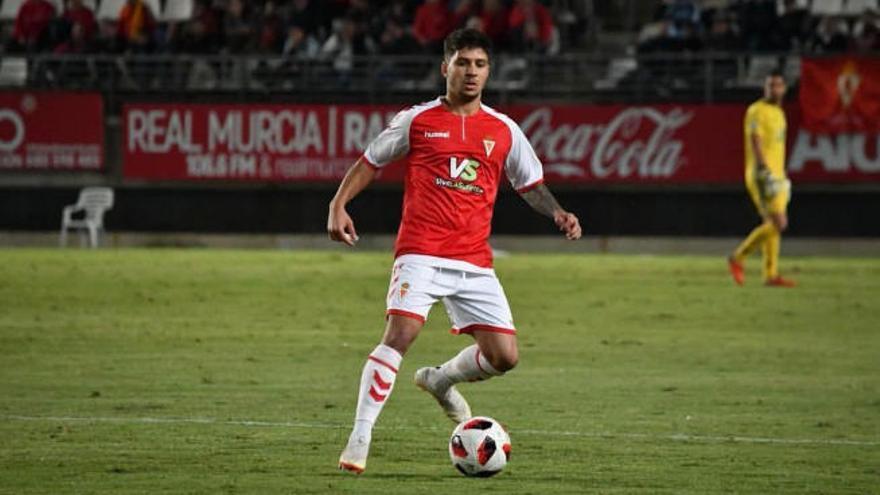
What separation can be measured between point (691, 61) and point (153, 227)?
9.15 meters

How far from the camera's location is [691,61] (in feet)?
98.5

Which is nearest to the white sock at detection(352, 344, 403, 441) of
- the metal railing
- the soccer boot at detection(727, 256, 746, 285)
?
the soccer boot at detection(727, 256, 746, 285)

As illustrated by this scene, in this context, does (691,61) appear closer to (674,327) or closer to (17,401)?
(674,327)

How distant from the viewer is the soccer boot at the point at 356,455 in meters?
8.73

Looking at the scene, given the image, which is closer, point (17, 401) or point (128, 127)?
point (17, 401)

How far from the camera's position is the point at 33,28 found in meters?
33.4

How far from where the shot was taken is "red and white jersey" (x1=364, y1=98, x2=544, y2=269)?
9.14m

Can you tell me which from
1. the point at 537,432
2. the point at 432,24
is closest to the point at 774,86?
the point at 432,24

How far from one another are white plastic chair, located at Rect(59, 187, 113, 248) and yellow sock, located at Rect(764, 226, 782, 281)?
1285cm

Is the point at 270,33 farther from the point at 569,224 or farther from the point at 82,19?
the point at 569,224

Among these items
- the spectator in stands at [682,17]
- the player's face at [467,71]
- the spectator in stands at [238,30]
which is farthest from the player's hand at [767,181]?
the player's face at [467,71]

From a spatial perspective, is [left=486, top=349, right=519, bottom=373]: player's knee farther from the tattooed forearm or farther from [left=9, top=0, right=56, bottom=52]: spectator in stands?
[left=9, top=0, right=56, bottom=52]: spectator in stands

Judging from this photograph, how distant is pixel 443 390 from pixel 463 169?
1288 mm

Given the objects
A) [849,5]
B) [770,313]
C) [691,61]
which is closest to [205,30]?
[691,61]
